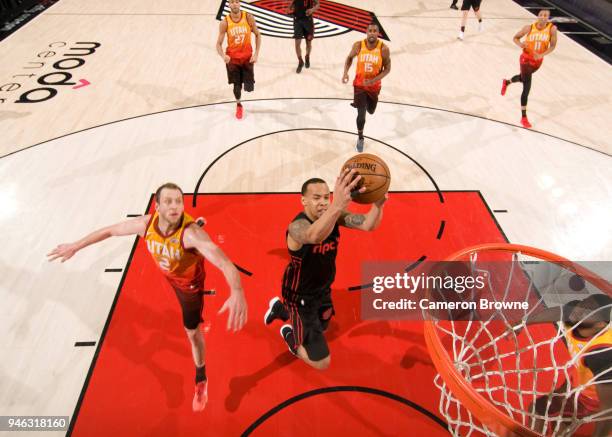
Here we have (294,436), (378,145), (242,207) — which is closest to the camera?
(294,436)

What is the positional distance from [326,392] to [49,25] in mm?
10797

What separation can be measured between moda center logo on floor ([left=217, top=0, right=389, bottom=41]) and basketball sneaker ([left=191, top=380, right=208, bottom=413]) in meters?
8.54

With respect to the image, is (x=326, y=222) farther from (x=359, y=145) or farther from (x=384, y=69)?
(x=359, y=145)

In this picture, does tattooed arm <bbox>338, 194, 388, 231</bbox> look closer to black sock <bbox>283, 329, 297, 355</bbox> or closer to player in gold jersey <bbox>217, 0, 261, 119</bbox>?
black sock <bbox>283, 329, 297, 355</bbox>

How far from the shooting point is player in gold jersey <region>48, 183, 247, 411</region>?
103 inches

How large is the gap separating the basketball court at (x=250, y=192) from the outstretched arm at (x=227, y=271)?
43.0 inches

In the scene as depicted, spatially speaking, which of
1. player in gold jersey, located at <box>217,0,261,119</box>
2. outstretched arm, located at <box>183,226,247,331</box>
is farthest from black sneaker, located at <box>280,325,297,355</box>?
player in gold jersey, located at <box>217,0,261,119</box>

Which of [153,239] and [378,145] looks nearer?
[153,239]

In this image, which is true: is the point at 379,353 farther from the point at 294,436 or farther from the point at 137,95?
the point at 137,95

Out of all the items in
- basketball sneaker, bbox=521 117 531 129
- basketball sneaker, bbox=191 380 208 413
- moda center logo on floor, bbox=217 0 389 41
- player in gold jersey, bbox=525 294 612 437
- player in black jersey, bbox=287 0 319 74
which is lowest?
basketball sneaker, bbox=521 117 531 129

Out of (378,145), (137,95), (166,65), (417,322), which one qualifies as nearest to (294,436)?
(417,322)

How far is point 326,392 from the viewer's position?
132 inches

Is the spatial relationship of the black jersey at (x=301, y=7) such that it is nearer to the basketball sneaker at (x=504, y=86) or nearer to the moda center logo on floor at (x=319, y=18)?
the moda center logo on floor at (x=319, y=18)

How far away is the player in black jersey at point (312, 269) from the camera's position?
2.92m
